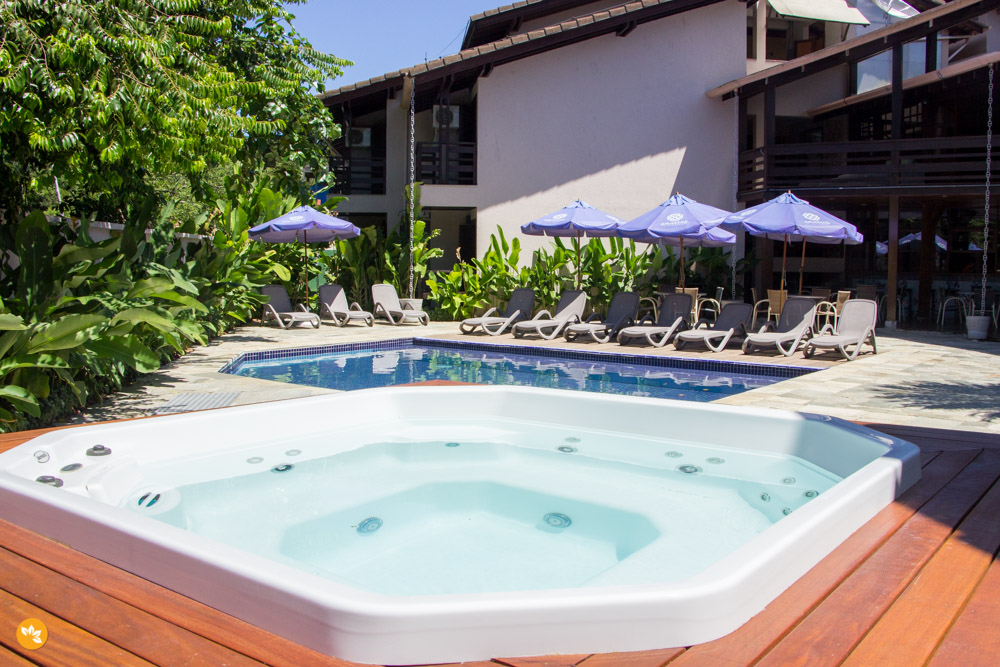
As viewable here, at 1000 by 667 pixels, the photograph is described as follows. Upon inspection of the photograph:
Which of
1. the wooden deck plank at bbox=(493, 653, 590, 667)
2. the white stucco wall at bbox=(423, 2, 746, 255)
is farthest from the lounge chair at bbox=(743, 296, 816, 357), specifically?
the wooden deck plank at bbox=(493, 653, 590, 667)

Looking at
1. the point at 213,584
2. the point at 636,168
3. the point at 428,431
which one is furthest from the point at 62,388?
the point at 636,168

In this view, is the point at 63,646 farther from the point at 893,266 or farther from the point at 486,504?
the point at 893,266

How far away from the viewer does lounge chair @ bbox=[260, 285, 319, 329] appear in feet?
49.5

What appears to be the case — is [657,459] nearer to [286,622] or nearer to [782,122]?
[286,622]

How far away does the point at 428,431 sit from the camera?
684cm

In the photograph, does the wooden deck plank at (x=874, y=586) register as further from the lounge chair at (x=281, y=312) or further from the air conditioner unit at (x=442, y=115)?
the air conditioner unit at (x=442, y=115)

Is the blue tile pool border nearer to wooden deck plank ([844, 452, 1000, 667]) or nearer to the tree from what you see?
the tree

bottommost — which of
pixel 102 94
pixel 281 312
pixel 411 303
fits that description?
pixel 281 312

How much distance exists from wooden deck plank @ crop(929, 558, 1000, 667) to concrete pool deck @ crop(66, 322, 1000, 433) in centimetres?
380

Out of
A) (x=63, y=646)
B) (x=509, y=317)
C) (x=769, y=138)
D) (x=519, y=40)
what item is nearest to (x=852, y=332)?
(x=509, y=317)

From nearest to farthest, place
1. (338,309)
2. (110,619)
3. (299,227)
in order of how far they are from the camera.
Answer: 1. (110,619)
2. (299,227)
3. (338,309)

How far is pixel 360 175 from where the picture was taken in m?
20.5

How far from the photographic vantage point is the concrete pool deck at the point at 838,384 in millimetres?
6949

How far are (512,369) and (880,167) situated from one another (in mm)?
9533
